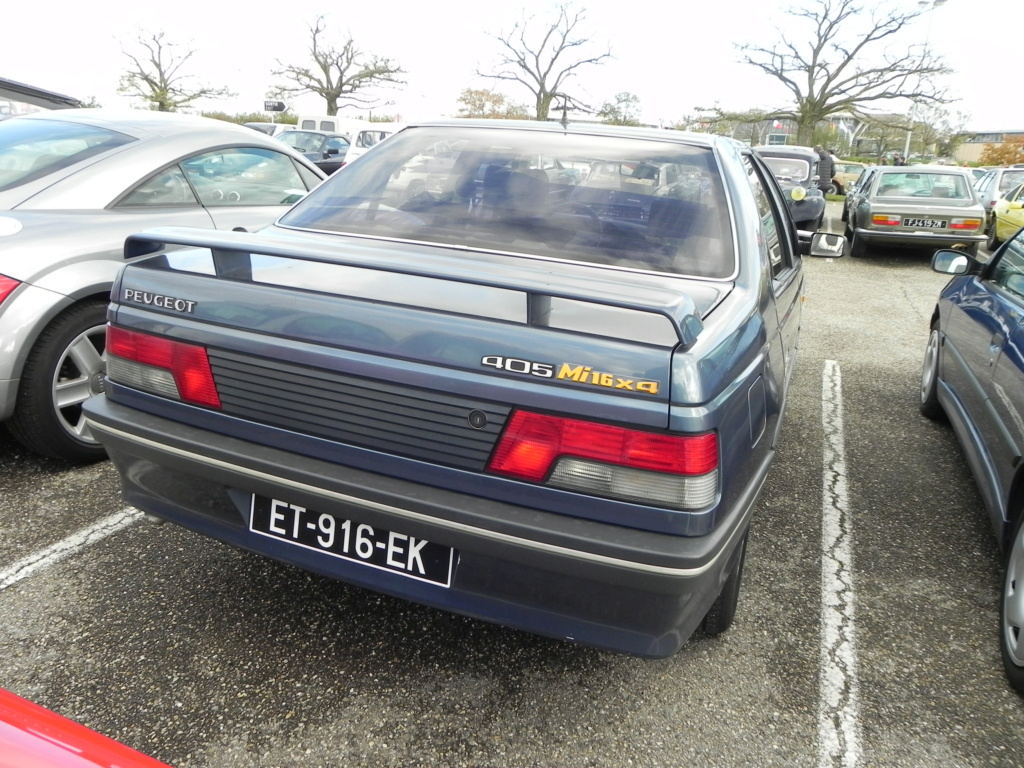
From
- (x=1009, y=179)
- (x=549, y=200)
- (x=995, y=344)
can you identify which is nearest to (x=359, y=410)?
(x=549, y=200)

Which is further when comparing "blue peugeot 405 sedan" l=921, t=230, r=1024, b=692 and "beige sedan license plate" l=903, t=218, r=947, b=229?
"beige sedan license plate" l=903, t=218, r=947, b=229

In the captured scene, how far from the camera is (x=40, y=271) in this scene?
10.7 feet

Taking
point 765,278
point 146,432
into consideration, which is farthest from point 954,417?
point 146,432

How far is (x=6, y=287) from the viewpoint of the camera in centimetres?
317

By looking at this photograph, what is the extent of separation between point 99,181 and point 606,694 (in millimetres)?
3246

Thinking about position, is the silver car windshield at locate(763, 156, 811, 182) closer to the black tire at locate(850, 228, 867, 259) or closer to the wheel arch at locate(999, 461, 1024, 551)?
the black tire at locate(850, 228, 867, 259)

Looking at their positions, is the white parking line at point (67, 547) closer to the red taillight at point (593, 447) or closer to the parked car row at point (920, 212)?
the red taillight at point (593, 447)

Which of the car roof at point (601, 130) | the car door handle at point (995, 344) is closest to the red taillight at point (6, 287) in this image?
the car roof at point (601, 130)

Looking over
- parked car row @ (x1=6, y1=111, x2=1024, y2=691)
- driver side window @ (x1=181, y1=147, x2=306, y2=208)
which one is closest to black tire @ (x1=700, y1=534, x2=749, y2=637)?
parked car row @ (x1=6, y1=111, x2=1024, y2=691)

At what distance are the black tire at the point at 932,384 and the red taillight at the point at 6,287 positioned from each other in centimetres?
483

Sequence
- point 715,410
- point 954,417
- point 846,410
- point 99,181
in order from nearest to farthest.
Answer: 1. point 715,410
2. point 99,181
3. point 954,417
4. point 846,410

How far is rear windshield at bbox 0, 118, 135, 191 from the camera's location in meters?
3.72

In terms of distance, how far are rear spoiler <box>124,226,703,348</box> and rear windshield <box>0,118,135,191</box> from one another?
180cm

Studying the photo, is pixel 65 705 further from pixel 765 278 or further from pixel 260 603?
pixel 765 278
